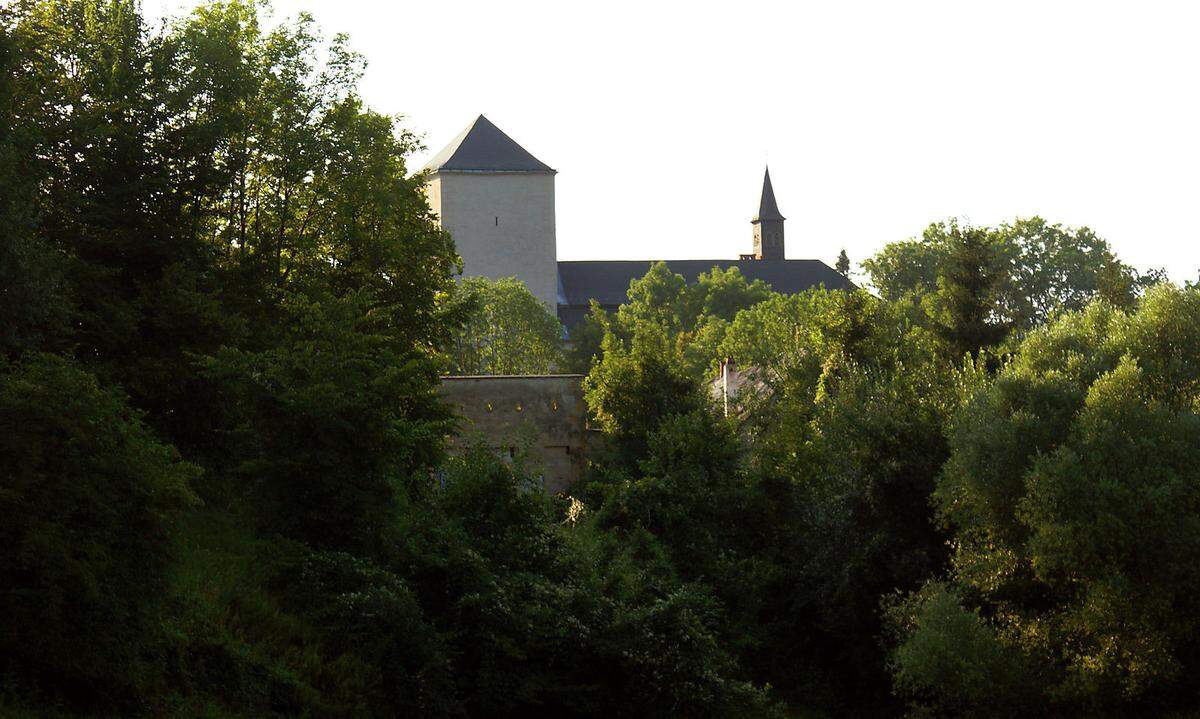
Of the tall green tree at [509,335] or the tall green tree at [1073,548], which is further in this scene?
the tall green tree at [509,335]

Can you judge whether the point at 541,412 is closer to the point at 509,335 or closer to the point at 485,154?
the point at 509,335

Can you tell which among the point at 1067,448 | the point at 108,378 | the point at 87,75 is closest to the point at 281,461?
the point at 108,378

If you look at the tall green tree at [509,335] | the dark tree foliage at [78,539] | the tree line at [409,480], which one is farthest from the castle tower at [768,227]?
the dark tree foliage at [78,539]

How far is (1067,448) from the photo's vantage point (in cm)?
2466

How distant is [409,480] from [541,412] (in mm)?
11673

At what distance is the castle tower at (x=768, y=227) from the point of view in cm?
12162

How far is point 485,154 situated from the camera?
9106cm

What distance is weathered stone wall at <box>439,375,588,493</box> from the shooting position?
34.3 meters

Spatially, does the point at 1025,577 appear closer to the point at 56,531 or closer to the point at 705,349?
the point at 56,531

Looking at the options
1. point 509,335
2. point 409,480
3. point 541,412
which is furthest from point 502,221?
point 409,480

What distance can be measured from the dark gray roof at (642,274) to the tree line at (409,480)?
69.6 metres

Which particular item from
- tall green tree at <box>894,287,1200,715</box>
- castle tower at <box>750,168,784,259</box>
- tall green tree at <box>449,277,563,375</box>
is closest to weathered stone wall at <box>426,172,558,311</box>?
tall green tree at <box>449,277,563,375</box>

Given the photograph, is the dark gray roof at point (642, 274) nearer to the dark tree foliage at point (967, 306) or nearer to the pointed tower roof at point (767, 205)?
the pointed tower roof at point (767, 205)

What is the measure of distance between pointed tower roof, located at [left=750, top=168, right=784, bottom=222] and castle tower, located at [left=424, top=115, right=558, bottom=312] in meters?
35.5
